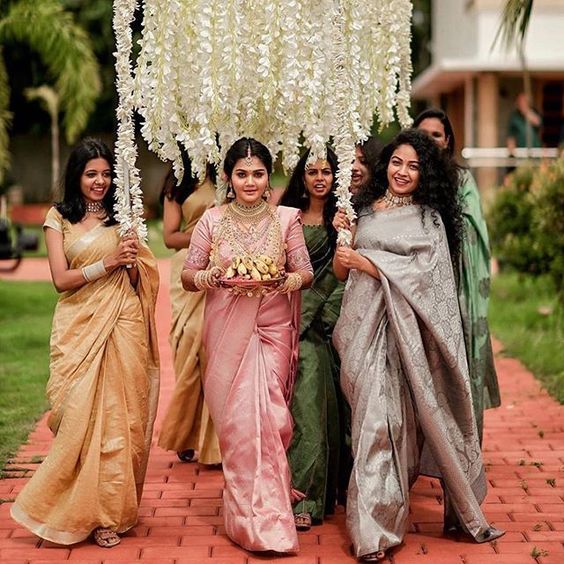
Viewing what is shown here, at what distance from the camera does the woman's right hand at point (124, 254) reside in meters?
5.30

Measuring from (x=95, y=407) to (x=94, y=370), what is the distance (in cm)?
18

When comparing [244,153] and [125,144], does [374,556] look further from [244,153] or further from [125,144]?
[125,144]

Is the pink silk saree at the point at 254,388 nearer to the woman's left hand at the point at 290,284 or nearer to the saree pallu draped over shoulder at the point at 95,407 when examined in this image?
the woman's left hand at the point at 290,284

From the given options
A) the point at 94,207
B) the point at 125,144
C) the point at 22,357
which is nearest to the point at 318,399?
the point at 94,207

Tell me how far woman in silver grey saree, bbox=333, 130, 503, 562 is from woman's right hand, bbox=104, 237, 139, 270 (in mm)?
984

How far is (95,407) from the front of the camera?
5262mm

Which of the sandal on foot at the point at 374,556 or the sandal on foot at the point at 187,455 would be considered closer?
the sandal on foot at the point at 374,556

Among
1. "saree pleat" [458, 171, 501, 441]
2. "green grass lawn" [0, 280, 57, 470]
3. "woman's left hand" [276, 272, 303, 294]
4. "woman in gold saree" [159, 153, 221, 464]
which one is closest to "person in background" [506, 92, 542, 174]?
"green grass lawn" [0, 280, 57, 470]

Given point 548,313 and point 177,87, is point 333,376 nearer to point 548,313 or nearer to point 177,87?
point 177,87

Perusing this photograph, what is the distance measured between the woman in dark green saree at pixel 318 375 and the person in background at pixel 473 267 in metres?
0.78

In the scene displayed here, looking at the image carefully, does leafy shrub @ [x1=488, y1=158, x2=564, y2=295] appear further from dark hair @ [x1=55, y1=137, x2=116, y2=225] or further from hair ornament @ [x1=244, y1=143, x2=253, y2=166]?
dark hair @ [x1=55, y1=137, x2=116, y2=225]

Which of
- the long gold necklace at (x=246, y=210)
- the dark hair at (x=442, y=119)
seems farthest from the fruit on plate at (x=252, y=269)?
the dark hair at (x=442, y=119)

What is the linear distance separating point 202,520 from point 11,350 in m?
6.08

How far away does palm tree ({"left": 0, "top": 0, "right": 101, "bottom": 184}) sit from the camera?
44.8 feet
